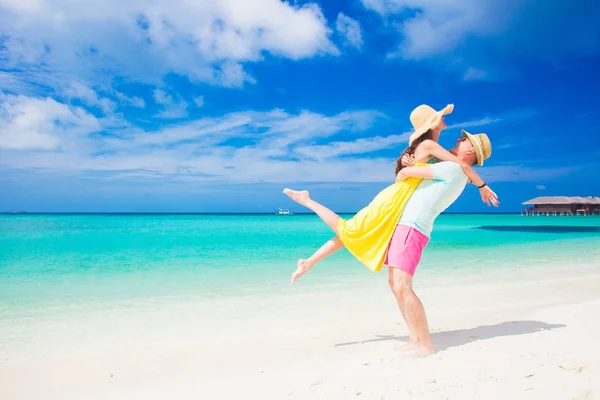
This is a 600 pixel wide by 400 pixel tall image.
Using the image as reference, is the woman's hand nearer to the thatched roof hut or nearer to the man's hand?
the man's hand

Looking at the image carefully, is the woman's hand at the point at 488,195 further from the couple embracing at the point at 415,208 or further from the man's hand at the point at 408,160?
the man's hand at the point at 408,160

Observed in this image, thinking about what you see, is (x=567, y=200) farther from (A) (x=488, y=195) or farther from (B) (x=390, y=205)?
(B) (x=390, y=205)

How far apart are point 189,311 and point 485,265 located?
23.9ft

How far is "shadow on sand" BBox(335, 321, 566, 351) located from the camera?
360 cm

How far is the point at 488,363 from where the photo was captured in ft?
8.30

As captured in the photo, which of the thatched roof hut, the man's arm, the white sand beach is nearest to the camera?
the white sand beach

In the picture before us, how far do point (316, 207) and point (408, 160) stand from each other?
2.45 feet

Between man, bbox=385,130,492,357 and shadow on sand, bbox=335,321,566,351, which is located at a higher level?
man, bbox=385,130,492,357

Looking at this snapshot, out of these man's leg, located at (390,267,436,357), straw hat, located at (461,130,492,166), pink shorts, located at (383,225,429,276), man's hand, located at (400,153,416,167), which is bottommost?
man's leg, located at (390,267,436,357)

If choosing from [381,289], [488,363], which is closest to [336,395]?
[488,363]

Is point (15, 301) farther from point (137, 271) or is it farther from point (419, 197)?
point (419, 197)

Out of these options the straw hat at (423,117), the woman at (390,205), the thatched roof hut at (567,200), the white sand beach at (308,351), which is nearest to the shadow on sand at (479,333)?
the white sand beach at (308,351)

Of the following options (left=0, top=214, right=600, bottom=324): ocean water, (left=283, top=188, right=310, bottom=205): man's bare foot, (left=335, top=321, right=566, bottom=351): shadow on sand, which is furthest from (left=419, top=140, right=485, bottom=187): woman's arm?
(left=0, top=214, right=600, bottom=324): ocean water

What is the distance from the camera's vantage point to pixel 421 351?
2.88 metres
